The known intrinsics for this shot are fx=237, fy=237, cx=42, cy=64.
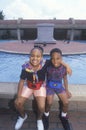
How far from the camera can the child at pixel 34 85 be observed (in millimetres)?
3852

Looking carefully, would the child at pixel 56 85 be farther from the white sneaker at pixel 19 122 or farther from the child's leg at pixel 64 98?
the white sneaker at pixel 19 122

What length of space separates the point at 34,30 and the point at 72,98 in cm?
2150

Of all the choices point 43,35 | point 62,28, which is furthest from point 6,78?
point 62,28

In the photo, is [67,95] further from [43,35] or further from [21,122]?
[43,35]

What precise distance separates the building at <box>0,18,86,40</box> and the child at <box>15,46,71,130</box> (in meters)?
21.3

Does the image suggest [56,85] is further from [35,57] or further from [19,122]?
[19,122]

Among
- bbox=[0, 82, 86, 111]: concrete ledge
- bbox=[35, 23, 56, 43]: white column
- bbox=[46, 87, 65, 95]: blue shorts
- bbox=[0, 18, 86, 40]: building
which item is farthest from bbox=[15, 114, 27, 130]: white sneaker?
bbox=[0, 18, 86, 40]: building

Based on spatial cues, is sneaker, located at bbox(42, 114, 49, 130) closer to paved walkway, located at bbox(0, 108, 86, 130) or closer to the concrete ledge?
paved walkway, located at bbox(0, 108, 86, 130)

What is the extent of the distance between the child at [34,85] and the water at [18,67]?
5.39 m

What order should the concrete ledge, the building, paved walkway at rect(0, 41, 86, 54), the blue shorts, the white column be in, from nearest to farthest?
the blue shorts → the concrete ledge → paved walkway at rect(0, 41, 86, 54) → the white column → the building

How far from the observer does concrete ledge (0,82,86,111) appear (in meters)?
4.24

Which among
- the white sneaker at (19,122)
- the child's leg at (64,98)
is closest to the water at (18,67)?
the white sneaker at (19,122)

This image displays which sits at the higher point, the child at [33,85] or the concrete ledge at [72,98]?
the child at [33,85]

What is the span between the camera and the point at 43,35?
1836cm
